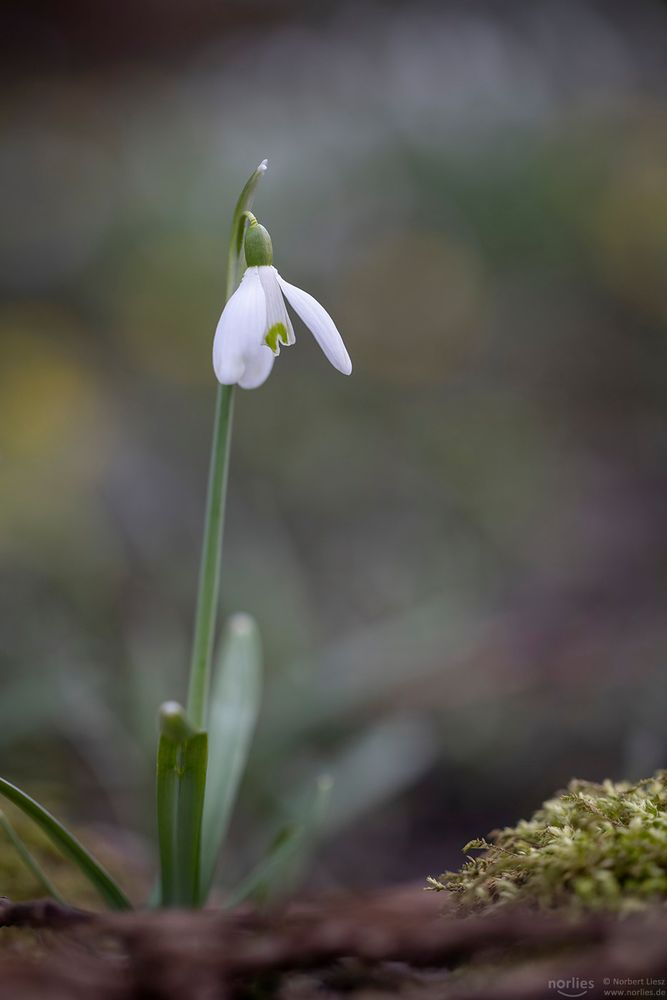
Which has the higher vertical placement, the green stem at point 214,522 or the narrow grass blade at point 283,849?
the green stem at point 214,522

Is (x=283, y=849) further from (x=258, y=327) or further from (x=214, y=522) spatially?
(x=258, y=327)

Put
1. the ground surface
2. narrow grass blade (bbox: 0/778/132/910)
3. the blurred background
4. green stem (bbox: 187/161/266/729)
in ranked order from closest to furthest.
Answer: the ground surface, narrow grass blade (bbox: 0/778/132/910), green stem (bbox: 187/161/266/729), the blurred background

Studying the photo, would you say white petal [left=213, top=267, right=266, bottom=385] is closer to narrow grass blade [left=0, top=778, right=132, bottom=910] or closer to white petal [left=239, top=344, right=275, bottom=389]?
white petal [left=239, top=344, right=275, bottom=389]

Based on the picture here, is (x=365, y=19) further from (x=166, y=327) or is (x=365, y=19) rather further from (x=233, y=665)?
(x=233, y=665)

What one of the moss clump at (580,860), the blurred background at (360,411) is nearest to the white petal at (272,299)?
the moss clump at (580,860)

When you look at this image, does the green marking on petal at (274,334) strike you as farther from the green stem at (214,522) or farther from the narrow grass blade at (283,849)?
the narrow grass blade at (283,849)

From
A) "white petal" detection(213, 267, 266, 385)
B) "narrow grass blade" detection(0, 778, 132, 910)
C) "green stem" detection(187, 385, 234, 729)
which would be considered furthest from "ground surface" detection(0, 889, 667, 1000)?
"white petal" detection(213, 267, 266, 385)
